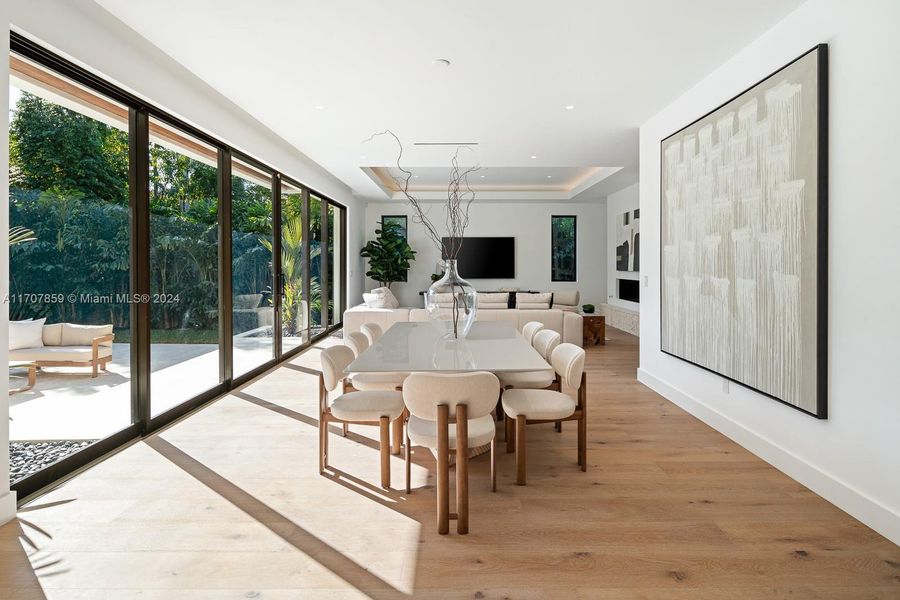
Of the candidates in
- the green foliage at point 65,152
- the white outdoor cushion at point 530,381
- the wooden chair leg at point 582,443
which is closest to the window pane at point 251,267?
the green foliage at point 65,152

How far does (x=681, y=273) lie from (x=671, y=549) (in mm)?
2614

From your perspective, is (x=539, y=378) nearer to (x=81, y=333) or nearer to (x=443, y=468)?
(x=443, y=468)

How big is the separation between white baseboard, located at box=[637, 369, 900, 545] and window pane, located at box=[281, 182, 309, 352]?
4604 millimetres

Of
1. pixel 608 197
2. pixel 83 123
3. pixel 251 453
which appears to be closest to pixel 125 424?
pixel 251 453

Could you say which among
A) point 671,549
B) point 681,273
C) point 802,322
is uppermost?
point 681,273

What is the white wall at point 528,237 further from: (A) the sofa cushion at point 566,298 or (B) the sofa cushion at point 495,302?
(B) the sofa cushion at point 495,302

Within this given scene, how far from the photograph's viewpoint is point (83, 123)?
2992 millimetres

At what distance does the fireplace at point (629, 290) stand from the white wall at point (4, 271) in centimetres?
852

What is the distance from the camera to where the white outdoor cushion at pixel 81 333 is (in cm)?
289

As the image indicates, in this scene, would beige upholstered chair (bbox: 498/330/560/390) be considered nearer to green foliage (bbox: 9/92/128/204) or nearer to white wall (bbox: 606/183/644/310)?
green foliage (bbox: 9/92/128/204)

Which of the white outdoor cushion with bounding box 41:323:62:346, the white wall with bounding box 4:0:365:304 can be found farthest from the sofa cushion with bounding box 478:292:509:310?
the white outdoor cushion with bounding box 41:323:62:346

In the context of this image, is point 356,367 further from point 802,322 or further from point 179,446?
point 802,322

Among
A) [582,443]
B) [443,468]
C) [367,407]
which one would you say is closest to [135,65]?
[367,407]

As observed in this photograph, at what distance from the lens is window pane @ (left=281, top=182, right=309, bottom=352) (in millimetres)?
6242
